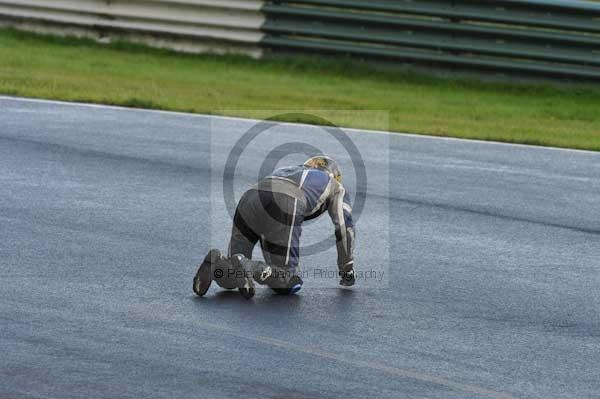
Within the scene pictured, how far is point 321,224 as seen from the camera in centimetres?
1061

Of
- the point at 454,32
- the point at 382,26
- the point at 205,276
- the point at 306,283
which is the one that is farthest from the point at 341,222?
the point at 382,26

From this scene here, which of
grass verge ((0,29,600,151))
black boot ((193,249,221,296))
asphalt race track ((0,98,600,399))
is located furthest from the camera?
grass verge ((0,29,600,151))

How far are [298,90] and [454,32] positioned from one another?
2.51m

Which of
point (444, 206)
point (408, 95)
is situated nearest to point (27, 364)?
point (444, 206)

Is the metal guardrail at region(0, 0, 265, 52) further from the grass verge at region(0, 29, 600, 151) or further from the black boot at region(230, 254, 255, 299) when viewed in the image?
the black boot at region(230, 254, 255, 299)

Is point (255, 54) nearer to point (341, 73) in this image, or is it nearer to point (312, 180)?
point (341, 73)

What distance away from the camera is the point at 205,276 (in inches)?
319

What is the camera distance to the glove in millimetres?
8570

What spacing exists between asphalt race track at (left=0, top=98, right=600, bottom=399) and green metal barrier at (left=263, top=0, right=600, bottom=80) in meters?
3.73

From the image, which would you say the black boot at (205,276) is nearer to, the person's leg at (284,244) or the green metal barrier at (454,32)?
the person's leg at (284,244)

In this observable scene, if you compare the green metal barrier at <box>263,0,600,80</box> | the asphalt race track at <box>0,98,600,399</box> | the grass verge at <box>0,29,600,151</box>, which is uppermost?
the green metal barrier at <box>263,0,600,80</box>

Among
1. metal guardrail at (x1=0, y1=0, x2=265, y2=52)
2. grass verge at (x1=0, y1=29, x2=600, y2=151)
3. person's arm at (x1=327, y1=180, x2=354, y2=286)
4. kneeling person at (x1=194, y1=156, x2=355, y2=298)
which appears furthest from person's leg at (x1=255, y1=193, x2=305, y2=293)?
metal guardrail at (x1=0, y1=0, x2=265, y2=52)

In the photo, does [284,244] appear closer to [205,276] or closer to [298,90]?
[205,276]

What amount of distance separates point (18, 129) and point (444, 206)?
5.01m
